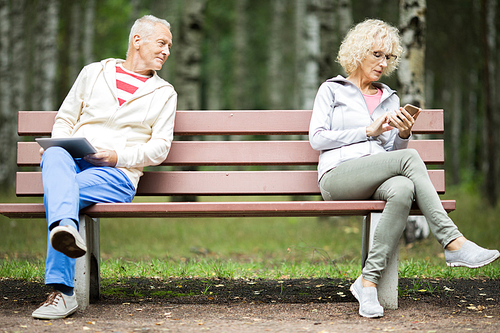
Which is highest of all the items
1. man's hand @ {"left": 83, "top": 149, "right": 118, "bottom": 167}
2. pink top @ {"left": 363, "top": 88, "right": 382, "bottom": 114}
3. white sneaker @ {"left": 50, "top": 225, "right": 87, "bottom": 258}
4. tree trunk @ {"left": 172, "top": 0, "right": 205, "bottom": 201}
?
tree trunk @ {"left": 172, "top": 0, "right": 205, "bottom": 201}

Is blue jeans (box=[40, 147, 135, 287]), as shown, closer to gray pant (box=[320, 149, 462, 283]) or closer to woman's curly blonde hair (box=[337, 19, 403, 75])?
gray pant (box=[320, 149, 462, 283])

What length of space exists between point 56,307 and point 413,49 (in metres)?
4.59

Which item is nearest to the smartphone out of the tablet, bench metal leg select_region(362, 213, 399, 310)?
bench metal leg select_region(362, 213, 399, 310)

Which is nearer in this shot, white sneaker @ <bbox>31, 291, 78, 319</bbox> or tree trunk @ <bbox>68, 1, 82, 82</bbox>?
white sneaker @ <bbox>31, 291, 78, 319</bbox>

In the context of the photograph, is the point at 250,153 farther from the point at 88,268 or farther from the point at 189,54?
the point at 189,54

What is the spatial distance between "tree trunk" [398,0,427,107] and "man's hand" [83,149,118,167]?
11.9ft

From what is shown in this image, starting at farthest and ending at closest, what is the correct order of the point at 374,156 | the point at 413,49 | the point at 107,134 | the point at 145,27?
1. the point at 413,49
2. the point at 145,27
3. the point at 107,134
4. the point at 374,156

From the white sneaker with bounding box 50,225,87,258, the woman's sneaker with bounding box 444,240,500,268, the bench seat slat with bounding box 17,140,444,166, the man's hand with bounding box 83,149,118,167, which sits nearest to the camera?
the white sneaker with bounding box 50,225,87,258

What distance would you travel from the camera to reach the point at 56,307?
2.85m

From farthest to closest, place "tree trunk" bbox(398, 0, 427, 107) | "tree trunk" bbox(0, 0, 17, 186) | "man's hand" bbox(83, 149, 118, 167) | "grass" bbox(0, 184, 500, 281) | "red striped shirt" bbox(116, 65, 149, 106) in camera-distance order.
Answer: "tree trunk" bbox(0, 0, 17, 186) → "tree trunk" bbox(398, 0, 427, 107) → "grass" bbox(0, 184, 500, 281) → "red striped shirt" bbox(116, 65, 149, 106) → "man's hand" bbox(83, 149, 118, 167)

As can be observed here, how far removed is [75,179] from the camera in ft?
9.89

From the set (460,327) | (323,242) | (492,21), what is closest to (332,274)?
(460,327)

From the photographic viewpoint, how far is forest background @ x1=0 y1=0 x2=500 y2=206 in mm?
8516

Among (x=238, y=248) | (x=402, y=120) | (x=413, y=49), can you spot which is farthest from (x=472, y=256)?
(x=238, y=248)
